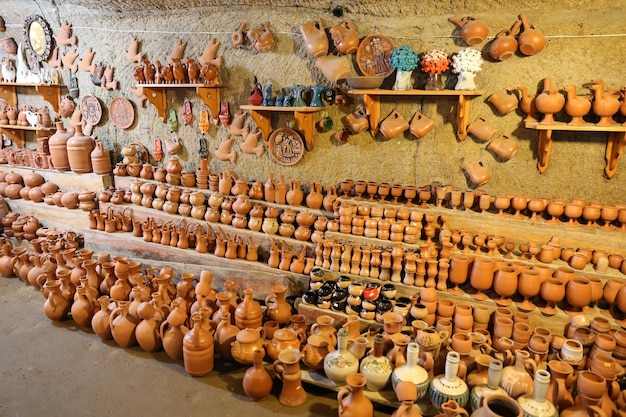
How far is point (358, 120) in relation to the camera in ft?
12.1

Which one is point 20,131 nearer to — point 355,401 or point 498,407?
point 355,401

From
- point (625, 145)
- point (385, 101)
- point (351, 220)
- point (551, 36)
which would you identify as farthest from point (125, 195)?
point (625, 145)

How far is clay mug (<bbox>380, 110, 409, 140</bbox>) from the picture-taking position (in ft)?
11.6

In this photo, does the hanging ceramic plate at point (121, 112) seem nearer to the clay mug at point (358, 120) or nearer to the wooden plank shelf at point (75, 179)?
the wooden plank shelf at point (75, 179)

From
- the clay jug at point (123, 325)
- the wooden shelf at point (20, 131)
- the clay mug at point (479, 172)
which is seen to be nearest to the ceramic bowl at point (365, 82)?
the clay mug at point (479, 172)

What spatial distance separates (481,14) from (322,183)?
1913mm

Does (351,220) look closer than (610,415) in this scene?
No

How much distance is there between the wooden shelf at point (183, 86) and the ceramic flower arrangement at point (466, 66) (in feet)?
7.42

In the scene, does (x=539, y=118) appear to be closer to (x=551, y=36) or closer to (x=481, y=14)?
(x=551, y=36)

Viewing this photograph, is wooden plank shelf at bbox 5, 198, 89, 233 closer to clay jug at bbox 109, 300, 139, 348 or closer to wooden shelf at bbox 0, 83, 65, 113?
wooden shelf at bbox 0, 83, 65, 113

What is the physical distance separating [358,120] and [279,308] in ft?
5.69

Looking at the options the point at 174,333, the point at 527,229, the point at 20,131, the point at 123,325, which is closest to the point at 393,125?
the point at 527,229

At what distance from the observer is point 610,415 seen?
2.11 m

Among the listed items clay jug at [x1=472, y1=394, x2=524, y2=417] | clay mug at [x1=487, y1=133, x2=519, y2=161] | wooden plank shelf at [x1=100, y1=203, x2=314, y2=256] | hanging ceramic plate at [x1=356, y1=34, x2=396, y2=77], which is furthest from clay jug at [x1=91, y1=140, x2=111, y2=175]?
clay jug at [x1=472, y1=394, x2=524, y2=417]
